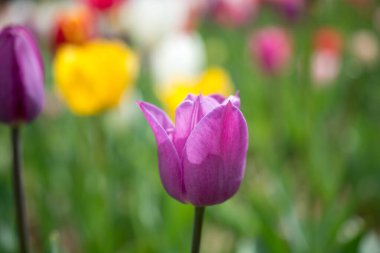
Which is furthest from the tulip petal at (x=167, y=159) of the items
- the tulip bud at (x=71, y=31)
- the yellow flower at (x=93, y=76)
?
the tulip bud at (x=71, y=31)

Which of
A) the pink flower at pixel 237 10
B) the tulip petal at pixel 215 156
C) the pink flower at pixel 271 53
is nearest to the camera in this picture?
the tulip petal at pixel 215 156

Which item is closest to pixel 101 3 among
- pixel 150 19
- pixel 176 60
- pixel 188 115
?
pixel 150 19

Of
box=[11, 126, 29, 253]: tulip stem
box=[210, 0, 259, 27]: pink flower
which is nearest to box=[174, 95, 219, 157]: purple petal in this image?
box=[11, 126, 29, 253]: tulip stem

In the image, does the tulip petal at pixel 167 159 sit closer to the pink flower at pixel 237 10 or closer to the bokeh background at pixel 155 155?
the bokeh background at pixel 155 155

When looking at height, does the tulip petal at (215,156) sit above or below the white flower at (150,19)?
above

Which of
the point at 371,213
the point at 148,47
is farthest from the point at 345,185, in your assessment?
the point at 148,47

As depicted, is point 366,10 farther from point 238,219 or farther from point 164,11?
point 238,219
